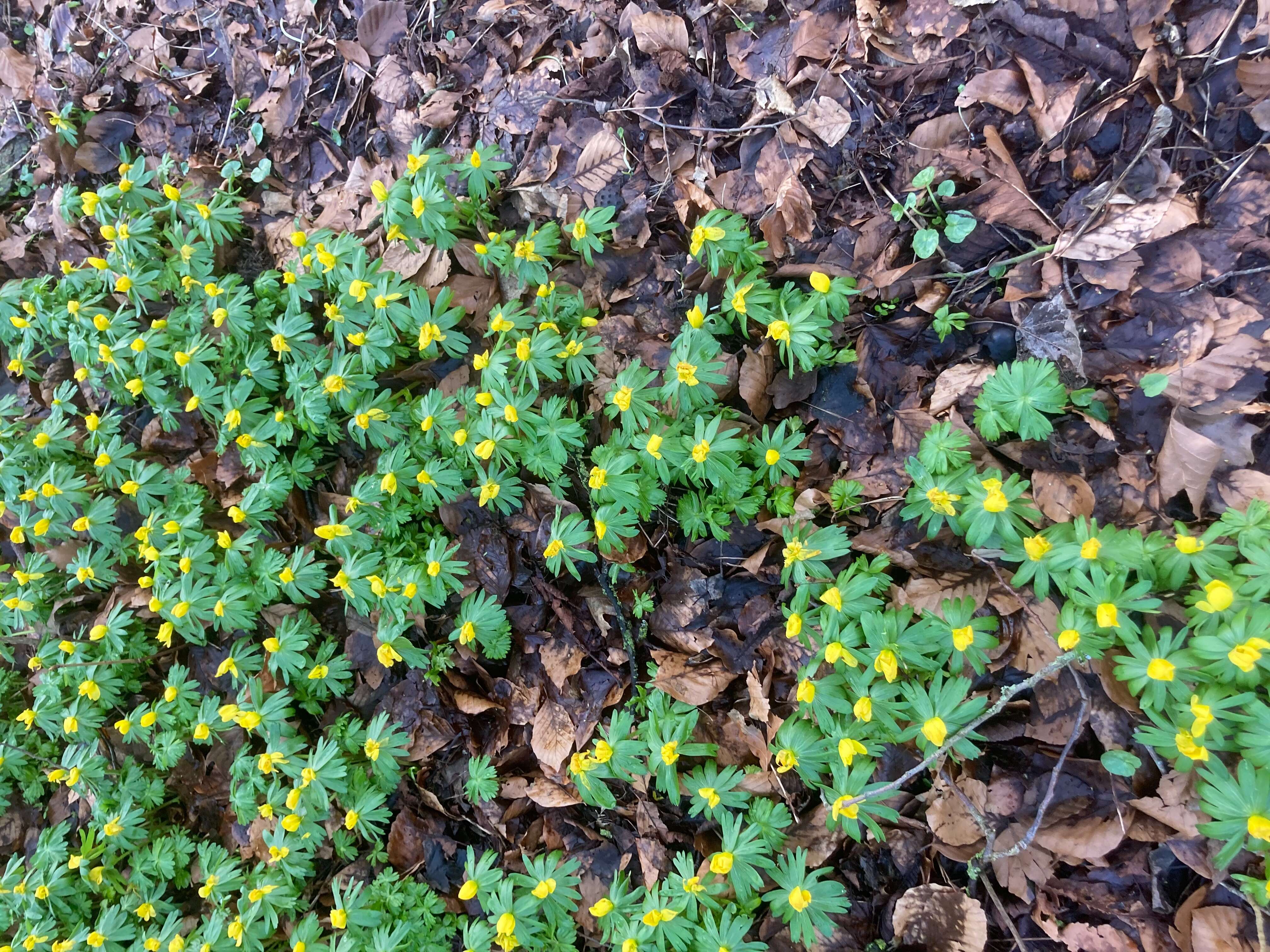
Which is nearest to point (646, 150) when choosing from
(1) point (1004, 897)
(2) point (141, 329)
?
(2) point (141, 329)

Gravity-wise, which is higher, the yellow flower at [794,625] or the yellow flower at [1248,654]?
the yellow flower at [1248,654]

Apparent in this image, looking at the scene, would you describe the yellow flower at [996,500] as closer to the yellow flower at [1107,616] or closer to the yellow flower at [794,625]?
the yellow flower at [1107,616]

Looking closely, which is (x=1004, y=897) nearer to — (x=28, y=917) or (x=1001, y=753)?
(x=1001, y=753)

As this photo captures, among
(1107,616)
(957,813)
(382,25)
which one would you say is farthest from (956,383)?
(382,25)

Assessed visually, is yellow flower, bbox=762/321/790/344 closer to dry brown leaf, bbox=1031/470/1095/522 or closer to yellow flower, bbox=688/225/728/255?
yellow flower, bbox=688/225/728/255

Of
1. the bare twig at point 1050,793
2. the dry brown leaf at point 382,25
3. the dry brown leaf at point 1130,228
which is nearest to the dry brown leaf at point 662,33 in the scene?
the dry brown leaf at point 382,25

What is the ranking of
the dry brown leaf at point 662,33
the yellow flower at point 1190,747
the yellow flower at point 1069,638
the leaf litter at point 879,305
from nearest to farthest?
the yellow flower at point 1190,747 → the yellow flower at point 1069,638 → the leaf litter at point 879,305 → the dry brown leaf at point 662,33

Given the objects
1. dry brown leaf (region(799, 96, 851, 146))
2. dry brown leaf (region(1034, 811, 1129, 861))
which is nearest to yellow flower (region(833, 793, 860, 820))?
dry brown leaf (region(1034, 811, 1129, 861))
